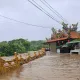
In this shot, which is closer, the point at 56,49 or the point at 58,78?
the point at 58,78

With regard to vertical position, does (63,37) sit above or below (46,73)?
above

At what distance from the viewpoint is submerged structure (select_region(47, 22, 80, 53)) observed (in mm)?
48156

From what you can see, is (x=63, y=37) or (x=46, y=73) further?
(x=63, y=37)

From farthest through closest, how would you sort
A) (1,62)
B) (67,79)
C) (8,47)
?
1. (8,47)
2. (1,62)
3. (67,79)

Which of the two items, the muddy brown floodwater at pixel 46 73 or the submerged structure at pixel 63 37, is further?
the submerged structure at pixel 63 37

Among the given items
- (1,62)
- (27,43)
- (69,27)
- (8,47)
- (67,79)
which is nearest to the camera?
(67,79)

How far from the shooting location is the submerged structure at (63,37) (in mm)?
48156

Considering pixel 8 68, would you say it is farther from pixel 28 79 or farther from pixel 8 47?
pixel 8 47

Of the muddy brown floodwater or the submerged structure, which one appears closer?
the muddy brown floodwater

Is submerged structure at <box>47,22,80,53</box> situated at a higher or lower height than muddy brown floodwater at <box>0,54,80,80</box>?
higher

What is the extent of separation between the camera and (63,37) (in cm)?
5038

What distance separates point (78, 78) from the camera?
50.7 feet

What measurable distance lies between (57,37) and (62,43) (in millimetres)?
2675

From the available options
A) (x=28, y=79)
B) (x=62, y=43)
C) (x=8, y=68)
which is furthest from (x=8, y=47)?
(x=28, y=79)
